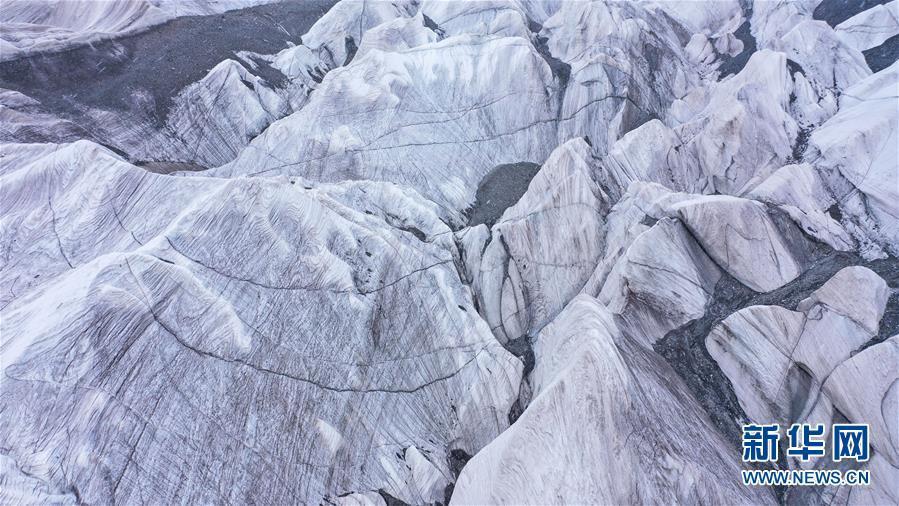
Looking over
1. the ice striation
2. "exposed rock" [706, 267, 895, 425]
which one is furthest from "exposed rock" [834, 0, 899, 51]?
"exposed rock" [706, 267, 895, 425]

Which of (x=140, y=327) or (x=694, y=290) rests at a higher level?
(x=140, y=327)

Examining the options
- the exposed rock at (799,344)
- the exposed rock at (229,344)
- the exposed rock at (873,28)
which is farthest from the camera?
the exposed rock at (873,28)

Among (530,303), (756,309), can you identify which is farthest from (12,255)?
(756,309)

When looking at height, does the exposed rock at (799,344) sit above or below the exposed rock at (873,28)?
below

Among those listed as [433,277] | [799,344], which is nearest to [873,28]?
[799,344]

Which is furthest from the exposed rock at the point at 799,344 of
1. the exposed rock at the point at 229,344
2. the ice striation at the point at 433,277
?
the exposed rock at the point at 229,344

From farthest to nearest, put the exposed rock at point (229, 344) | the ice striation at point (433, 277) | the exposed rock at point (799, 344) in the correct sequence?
the exposed rock at point (799, 344) → the ice striation at point (433, 277) → the exposed rock at point (229, 344)

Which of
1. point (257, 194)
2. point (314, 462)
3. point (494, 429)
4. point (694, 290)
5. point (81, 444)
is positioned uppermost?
point (257, 194)

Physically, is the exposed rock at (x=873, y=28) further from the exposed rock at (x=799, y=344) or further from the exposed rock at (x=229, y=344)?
the exposed rock at (x=229, y=344)

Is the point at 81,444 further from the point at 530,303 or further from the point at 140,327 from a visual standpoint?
the point at 530,303
